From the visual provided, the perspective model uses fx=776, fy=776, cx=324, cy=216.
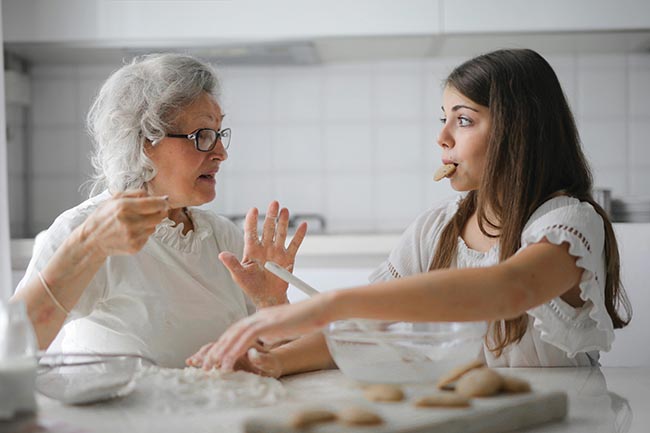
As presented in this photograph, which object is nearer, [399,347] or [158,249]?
[399,347]

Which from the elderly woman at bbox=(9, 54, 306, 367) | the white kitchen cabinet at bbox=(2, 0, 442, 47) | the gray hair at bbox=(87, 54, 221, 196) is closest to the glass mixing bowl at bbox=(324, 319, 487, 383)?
the elderly woman at bbox=(9, 54, 306, 367)

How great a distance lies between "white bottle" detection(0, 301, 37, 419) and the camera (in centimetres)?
79

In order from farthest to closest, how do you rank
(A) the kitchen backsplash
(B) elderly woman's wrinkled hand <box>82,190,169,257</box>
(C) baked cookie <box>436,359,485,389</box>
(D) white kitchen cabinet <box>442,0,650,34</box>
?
(A) the kitchen backsplash, (D) white kitchen cabinet <box>442,0,650,34</box>, (B) elderly woman's wrinkled hand <box>82,190,169,257</box>, (C) baked cookie <box>436,359,485,389</box>

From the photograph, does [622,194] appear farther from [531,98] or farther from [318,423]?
[318,423]

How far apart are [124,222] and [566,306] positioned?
77 centimetres

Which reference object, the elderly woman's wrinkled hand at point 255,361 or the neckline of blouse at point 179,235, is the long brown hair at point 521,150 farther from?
the neckline of blouse at point 179,235

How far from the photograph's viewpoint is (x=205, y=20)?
327cm

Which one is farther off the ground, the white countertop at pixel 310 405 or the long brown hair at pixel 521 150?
the long brown hair at pixel 521 150

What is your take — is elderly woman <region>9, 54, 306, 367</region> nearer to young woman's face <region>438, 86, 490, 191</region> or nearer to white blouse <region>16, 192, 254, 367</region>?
white blouse <region>16, 192, 254, 367</region>

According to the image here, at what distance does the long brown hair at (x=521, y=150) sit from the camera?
4.88 ft

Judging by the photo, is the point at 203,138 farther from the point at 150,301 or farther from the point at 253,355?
the point at 253,355

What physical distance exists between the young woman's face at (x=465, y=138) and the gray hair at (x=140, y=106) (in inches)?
22.1

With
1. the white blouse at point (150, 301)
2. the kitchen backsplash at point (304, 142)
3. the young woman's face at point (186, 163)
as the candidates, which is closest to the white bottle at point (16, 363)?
the white blouse at point (150, 301)

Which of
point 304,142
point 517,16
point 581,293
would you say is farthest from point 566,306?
point 304,142
